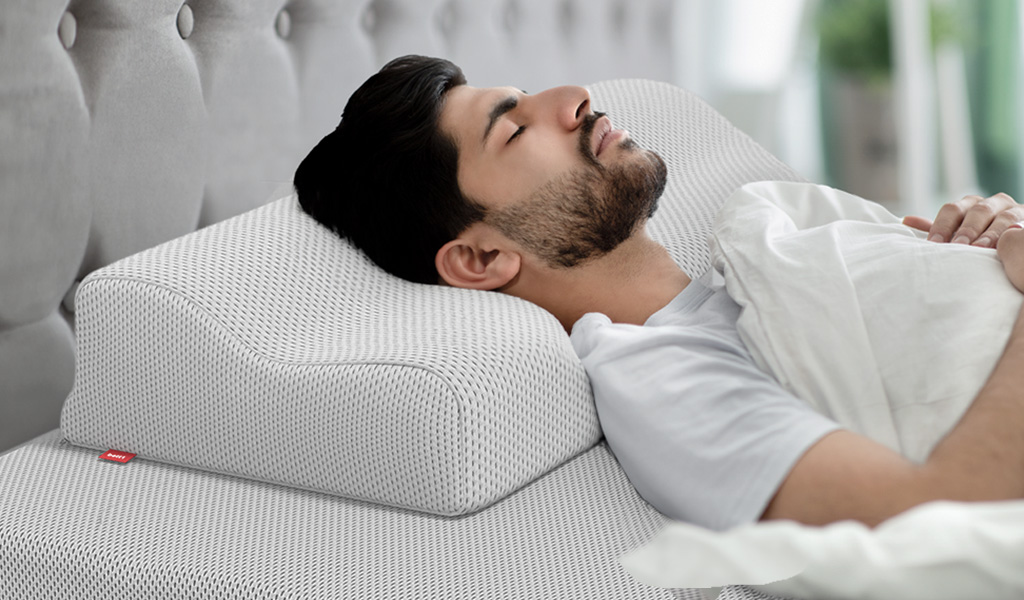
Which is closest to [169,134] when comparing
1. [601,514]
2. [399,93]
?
[399,93]

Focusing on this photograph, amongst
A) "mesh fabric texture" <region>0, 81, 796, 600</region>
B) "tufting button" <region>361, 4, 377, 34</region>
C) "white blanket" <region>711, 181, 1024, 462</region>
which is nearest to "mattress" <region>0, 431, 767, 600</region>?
"mesh fabric texture" <region>0, 81, 796, 600</region>

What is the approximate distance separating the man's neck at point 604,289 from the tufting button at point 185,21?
0.58m

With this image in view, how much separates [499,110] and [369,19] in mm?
575

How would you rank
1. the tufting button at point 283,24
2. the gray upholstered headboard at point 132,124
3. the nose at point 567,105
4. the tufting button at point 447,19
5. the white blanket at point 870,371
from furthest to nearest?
the tufting button at point 447,19, the tufting button at point 283,24, the nose at point 567,105, the gray upholstered headboard at point 132,124, the white blanket at point 870,371

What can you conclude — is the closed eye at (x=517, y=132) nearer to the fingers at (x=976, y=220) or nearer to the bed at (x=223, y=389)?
the bed at (x=223, y=389)

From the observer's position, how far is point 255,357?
35.9 inches

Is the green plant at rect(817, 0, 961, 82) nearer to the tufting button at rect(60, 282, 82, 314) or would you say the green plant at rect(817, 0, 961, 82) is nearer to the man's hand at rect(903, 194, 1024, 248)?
the man's hand at rect(903, 194, 1024, 248)

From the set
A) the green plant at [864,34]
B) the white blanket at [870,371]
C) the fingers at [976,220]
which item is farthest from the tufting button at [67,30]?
the green plant at [864,34]

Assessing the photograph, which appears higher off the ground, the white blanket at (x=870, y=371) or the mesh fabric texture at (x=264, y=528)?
the white blanket at (x=870, y=371)

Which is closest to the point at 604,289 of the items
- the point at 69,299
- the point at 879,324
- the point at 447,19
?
the point at 879,324

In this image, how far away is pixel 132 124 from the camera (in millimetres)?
1227

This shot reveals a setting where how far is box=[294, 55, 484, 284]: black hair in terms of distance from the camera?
116 centimetres

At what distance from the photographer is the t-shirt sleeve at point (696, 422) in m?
0.78

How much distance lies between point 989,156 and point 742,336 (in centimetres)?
323
